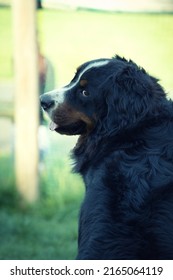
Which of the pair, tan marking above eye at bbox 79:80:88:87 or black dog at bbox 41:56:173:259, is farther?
tan marking above eye at bbox 79:80:88:87

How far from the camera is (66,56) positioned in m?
4.87

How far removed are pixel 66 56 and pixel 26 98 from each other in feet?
1.37

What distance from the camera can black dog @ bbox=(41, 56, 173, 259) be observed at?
9.62 feet

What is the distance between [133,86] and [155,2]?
1716 millimetres

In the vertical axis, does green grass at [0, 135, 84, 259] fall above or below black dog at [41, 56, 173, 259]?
below

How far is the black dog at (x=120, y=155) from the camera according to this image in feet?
9.62

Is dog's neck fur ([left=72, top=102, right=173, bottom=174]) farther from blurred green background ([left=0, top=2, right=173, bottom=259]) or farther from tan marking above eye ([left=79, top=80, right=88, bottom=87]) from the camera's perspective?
blurred green background ([left=0, top=2, right=173, bottom=259])

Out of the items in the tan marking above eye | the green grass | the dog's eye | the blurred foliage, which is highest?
the blurred foliage

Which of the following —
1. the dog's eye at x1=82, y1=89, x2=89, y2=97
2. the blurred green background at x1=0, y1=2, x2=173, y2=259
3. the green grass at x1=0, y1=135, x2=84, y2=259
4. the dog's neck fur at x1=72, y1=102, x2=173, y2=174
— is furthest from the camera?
the blurred green background at x1=0, y1=2, x2=173, y2=259

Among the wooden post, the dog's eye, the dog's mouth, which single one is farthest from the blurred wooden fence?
the dog's eye

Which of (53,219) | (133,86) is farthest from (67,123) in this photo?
(53,219)

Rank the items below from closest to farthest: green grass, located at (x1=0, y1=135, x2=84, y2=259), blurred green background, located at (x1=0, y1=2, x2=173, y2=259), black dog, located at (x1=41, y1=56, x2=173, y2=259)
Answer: black dog, located at (x1=41, y1=56, x2=173, y2=259)
green grass, located at (x1=0, y1=135, x2=84, y2=259)
blurred green background, located at (x1=0, y1=2, x2=173, y2=259)
